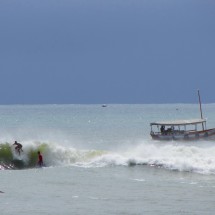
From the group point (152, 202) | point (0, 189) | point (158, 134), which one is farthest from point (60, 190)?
point (158, 134)

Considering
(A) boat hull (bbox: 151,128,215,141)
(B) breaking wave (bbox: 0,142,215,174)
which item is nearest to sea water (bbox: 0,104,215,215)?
(B) breaking wave (bbox: 0,142,215,174)

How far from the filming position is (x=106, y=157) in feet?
192

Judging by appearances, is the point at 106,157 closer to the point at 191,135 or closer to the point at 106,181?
the point at 106,181

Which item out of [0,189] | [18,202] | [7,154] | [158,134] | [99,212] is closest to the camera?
[99,212]

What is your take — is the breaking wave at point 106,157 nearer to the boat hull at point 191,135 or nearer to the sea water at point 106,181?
the sea water at point 106,181

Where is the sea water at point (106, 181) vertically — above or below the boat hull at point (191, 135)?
below

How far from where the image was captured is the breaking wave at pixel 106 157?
52.9 metres

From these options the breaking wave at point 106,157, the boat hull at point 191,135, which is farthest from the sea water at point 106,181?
the boat hull at point 191,135

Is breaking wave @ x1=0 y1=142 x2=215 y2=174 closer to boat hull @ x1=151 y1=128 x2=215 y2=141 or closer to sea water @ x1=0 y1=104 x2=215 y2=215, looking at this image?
sea water @ x1=0 y1=104 x2=215 y2=215

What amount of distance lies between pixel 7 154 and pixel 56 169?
6.51 meters

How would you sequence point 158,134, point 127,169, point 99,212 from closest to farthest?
point 99,212 < point 127,169 < point 158,134

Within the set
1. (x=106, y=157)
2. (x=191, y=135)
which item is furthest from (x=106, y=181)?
(x=191, y=135)

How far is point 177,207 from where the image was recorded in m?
35.2

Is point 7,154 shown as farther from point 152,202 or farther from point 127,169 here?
point 152,202
